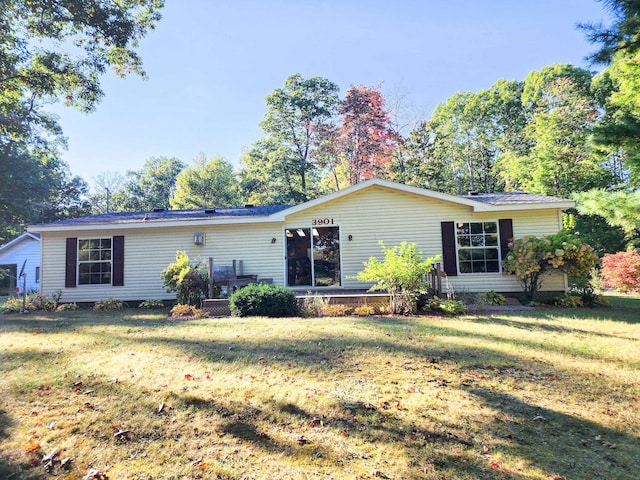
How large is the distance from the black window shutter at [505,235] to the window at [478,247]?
108 millimetres

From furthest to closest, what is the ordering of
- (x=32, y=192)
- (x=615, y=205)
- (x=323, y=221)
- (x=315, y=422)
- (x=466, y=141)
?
1. (x=466, y=141)
2. (x=32, y=192)
3. (x=323, y=221)
4. (x=615, y=205)
5. (x=315, y=422)

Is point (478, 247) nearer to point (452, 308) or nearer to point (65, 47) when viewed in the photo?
point (452, 308)

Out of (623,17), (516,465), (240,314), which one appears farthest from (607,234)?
(516,465)

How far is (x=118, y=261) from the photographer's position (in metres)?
11.4

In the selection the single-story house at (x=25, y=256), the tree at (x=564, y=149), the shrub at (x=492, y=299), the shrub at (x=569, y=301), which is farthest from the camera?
the single-story house at (x=25, y=256)

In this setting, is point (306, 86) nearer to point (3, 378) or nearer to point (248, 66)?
point (248, 66)

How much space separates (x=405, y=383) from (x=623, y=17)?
5355 mm

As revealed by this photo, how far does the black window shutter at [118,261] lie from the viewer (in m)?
11.3

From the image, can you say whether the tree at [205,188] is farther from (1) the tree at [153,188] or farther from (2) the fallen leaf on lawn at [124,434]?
(2) the fallen leaf on lawn at [124,434]

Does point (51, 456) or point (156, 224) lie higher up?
point (156, 224)

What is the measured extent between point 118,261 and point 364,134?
1743 centimetres

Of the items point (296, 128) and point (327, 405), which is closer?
point (327, 405)

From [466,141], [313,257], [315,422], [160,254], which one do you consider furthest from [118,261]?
[466,141]

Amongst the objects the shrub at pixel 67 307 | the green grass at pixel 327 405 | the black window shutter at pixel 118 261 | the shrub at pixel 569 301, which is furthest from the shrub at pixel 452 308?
the shrub at pixel 67 307
